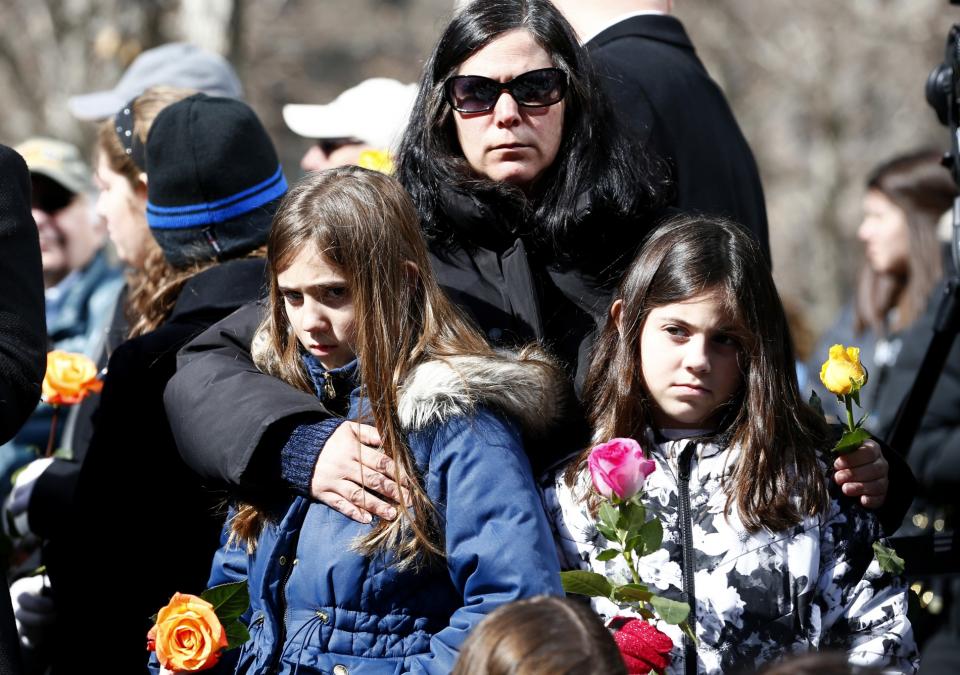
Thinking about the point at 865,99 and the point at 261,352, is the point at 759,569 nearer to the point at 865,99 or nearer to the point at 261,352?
the point at 261,352

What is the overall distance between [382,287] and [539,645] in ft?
2.86

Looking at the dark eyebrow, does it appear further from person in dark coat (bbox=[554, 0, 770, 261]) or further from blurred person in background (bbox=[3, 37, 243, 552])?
blurred person in background (bbox=[3, 37, 243, 552])

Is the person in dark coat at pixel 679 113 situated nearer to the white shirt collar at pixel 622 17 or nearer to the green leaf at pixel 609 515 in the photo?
the white shirt collar at pixel 622 17

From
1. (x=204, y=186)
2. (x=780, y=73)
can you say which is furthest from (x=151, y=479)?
(x=780, y=73)

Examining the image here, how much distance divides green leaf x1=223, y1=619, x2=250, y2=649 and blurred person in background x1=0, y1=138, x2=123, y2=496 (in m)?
2.81

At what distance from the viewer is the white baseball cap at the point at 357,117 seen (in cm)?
441

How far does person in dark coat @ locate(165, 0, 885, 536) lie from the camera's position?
9.09ft

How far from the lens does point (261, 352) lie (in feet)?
8.97

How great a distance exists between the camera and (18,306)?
2.50m

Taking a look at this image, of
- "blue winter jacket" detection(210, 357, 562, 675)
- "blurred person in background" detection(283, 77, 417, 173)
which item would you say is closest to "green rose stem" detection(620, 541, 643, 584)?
"blue winter jacket" detection(210, 357, 562, 675)

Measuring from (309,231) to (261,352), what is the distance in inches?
12.5

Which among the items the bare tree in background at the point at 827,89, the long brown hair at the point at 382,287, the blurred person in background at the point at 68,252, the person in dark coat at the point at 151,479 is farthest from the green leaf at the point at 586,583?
the bare tree in background at the point at 827,89

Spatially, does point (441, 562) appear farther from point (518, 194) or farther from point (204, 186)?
point (204, 186)

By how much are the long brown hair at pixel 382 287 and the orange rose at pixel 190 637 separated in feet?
0.87
